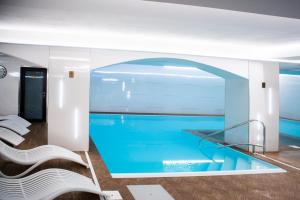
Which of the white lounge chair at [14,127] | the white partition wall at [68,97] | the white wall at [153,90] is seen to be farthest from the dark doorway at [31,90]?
the white partition wall at [68,97]

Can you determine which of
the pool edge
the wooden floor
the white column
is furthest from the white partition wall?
the white column

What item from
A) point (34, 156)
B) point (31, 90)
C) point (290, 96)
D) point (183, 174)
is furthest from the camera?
point (290, 96)

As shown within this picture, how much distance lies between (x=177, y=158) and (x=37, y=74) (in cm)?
798

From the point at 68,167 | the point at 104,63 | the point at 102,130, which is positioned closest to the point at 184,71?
the point at 102,130

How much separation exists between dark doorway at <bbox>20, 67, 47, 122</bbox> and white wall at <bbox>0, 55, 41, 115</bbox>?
2.11 feet

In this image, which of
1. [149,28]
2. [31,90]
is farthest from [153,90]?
[149,28]

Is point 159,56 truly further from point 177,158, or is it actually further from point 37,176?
point 37,176

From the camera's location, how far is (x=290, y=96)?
2064 centimetres

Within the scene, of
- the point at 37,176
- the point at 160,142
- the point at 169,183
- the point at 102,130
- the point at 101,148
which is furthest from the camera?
the point at 102,130

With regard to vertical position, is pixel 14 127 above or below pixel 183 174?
above

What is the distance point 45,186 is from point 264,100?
7.28 m

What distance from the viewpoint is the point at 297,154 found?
9.28m

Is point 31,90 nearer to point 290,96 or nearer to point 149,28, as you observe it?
point 149,28

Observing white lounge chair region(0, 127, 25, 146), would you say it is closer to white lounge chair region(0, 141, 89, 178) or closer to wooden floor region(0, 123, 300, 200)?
wooden floor region(0, 123, 300, 200)
